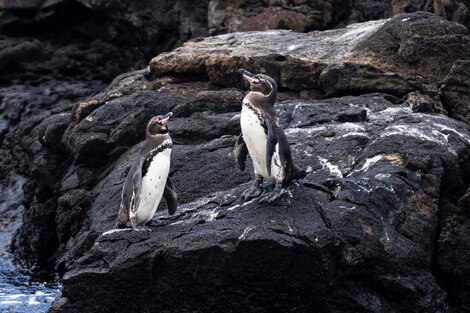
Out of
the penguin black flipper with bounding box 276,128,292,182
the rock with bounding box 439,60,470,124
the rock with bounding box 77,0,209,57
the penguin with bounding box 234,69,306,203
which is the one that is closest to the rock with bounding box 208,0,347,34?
the rock with bounding box 77,0,209,57

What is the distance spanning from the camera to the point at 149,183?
9984 mm

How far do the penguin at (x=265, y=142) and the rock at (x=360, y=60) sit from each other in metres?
3.32

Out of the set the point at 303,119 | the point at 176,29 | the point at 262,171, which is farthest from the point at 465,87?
the point at 176,29

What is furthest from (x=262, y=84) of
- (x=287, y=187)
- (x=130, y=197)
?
(x=130, y=197)

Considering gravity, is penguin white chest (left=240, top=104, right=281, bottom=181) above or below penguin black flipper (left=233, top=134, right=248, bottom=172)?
above

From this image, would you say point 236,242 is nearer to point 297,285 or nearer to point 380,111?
point 297,285

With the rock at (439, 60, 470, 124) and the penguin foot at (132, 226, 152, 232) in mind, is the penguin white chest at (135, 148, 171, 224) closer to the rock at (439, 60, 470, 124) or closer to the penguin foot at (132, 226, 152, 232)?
the penguin foot at (132, 226, 152, 232)

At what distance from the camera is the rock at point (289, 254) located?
346 inches

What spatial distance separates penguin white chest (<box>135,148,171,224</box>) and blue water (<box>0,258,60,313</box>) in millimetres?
2628

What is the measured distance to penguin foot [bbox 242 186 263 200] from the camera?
974 cm

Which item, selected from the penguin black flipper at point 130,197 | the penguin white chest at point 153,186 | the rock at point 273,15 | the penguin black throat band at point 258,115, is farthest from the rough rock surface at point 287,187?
the rock at point 273,15

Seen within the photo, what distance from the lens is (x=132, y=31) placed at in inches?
973

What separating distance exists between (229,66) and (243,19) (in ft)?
23.4

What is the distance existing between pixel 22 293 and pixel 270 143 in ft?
16.1
